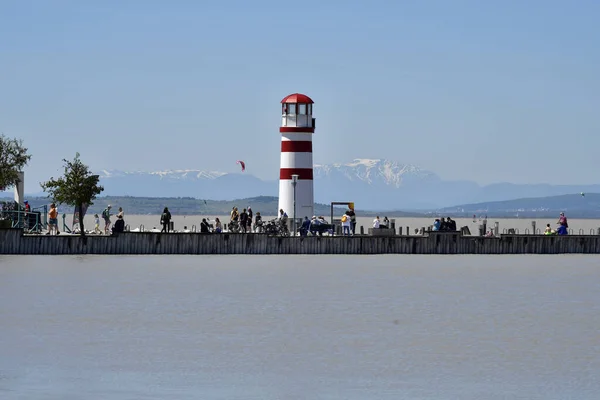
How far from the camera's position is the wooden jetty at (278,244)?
64.4 meters

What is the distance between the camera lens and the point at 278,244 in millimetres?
68000

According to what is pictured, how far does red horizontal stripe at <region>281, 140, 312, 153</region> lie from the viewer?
232 ft

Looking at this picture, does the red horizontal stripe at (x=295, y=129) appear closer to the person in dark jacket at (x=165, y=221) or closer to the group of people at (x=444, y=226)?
the person in dark jacket at (x=165, y=221)

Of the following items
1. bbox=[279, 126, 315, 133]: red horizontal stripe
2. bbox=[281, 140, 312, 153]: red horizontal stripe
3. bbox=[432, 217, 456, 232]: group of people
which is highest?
bbox=[279, 126, 315, 133]: red horizontal stripe

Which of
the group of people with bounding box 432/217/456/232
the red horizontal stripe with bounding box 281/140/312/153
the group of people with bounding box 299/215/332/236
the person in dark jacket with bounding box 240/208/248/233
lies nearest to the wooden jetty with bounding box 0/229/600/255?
the group of people with bounding box 299/215/332/236

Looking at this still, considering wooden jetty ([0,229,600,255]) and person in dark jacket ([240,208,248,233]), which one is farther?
person in dark jacket ([240,208,248,233])

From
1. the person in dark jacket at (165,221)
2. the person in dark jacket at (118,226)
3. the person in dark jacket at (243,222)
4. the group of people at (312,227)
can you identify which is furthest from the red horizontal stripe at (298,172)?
the person in dark jacket at (118,226)

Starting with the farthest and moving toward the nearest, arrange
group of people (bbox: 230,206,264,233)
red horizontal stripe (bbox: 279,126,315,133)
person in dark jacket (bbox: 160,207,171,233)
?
red horizontal stripe (bbox: 279,126,315,133) < group of people (bbox: 230,206,264,233) < person in dark jacket (bbox: 160,207,171,233)

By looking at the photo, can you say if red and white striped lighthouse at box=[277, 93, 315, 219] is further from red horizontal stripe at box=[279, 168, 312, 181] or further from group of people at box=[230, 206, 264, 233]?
group of people at box=[230, 206, 264, 233]

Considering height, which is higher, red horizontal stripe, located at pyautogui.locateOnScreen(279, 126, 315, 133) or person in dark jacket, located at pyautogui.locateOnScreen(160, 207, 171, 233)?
red horizontal stripe, located at pyautogui.locateOnScreen(279, 126, 315, 133)
